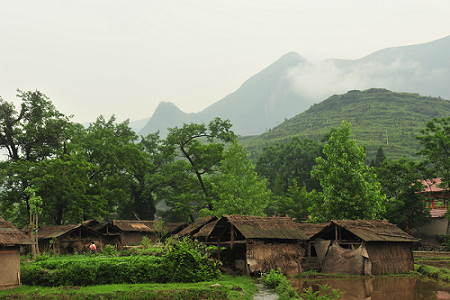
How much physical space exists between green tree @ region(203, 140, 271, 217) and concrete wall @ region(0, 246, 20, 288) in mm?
18514

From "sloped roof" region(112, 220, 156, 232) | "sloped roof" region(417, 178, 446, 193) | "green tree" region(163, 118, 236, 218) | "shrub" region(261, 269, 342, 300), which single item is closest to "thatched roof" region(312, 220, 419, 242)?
"shrub" region(261, 269, 342, 300)

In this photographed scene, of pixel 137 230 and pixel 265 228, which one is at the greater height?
pixel 265 228

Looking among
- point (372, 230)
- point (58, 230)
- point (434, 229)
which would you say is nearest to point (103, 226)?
point (58, 230)

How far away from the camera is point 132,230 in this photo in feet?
130

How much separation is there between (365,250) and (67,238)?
2556 centimetres

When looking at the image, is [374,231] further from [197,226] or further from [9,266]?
[9,266]

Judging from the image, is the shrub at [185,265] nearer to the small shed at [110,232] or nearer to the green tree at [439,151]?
the small shed at [110,232]

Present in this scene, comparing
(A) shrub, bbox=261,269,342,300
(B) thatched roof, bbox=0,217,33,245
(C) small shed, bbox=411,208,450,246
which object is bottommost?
(C) small shed, bbox=411,208,450,246

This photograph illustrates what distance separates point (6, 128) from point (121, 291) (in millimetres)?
30747

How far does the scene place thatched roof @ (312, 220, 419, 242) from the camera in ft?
75.8

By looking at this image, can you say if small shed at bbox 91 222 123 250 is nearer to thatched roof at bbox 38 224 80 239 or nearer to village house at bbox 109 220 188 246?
village house at bbox 109 220 188 246

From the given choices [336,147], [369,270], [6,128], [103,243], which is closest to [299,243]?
[369,270]

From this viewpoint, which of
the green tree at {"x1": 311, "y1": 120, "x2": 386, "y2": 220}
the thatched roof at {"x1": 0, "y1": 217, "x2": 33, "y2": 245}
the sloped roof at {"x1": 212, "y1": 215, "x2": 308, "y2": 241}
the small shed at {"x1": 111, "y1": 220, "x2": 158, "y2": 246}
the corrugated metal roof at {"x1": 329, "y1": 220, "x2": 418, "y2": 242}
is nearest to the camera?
the thatched roof at {"x1": 0, "y1": 217, "x2": 33, "y2": 245}

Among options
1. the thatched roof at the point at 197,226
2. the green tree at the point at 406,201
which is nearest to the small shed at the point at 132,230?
the thatched roof at the point at 197,226
